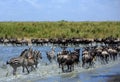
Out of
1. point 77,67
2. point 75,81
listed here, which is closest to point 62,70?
point 77,67

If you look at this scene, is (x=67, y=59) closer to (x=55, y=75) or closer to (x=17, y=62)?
(x=55, y=75)

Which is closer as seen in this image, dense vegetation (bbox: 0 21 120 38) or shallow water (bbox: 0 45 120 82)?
shallow water (bbox: 0 45 120 82)

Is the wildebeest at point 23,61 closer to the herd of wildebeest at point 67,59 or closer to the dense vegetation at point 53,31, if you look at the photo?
the herd of wildebeest at point 67,59

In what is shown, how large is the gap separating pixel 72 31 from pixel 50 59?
50.4m

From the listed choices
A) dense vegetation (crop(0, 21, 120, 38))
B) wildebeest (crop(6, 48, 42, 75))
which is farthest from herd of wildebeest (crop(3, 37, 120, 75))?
dense vegetation (crop(0, 21, 120, 38))

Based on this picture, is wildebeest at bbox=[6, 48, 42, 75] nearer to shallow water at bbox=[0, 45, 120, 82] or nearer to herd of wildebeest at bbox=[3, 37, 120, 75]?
herd of wildebeest at bbox=[3, 37, 120, 75]

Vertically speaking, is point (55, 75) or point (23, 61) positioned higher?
point (23, 61)

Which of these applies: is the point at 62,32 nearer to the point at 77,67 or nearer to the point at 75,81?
the point at 77,67

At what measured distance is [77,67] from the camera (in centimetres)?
2952

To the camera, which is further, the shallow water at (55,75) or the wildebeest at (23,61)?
the wildebeest at (23,61)

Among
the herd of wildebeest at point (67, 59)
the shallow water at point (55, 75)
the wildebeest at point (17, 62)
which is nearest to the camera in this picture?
the shallow water at point (55, 75)

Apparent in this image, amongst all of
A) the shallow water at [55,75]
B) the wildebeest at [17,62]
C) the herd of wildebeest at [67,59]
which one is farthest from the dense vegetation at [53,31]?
the wildebeest at [17,62]

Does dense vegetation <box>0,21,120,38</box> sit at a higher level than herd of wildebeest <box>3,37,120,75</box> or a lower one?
lower

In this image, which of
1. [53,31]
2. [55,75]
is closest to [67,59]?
[55,75]
